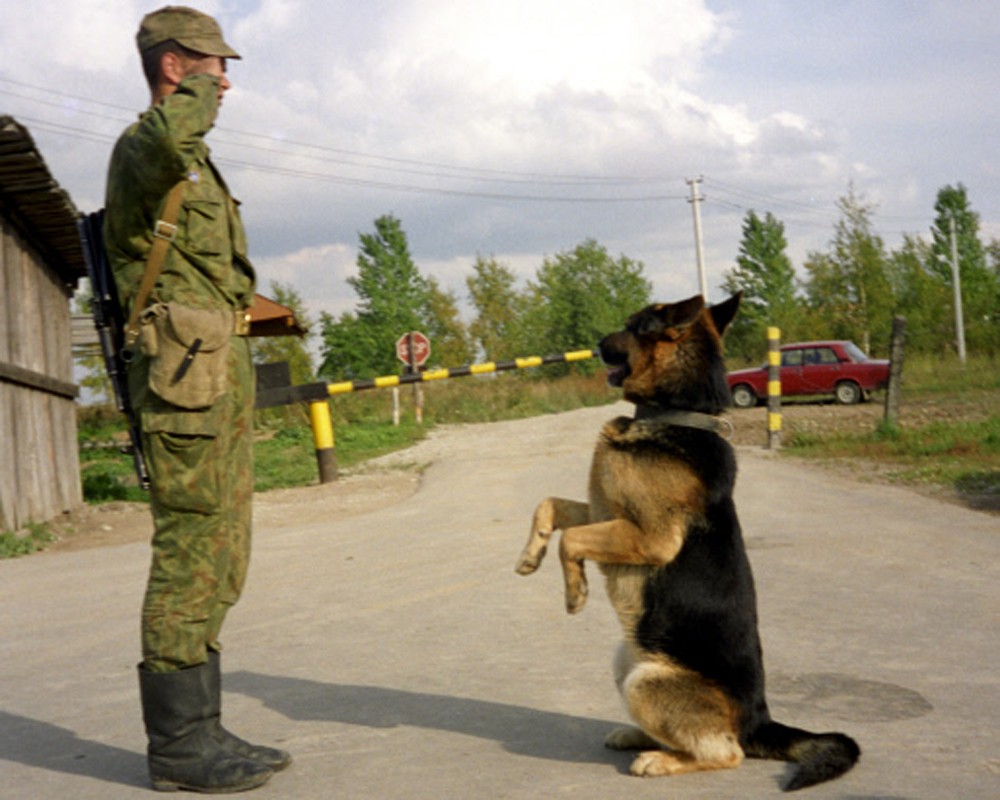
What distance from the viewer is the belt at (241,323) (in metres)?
3.87

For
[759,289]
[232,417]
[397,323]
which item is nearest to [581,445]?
[232,417]

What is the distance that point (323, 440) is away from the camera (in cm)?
1484

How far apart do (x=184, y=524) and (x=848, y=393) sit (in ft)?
82.6

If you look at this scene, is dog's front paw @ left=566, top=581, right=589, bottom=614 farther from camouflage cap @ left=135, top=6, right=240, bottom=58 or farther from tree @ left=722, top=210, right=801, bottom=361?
tree @ left=722, top=210, right=801, bottom=361

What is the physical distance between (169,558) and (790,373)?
25.5m

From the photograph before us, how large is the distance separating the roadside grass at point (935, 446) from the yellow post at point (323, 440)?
6106 millimetres

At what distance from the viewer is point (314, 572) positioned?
8.30 metres

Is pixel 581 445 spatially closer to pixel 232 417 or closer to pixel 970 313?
pixel 232 417

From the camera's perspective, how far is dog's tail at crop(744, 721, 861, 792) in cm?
332

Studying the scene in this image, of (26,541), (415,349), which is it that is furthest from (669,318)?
(415,349)

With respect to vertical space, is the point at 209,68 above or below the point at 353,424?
above

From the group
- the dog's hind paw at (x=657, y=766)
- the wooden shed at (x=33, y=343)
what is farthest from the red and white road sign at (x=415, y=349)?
the dog's hind paw at (x=657, y=766)

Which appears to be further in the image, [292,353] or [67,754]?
[292,353]

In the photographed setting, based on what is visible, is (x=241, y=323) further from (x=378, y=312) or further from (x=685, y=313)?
(x=378, y=312)
